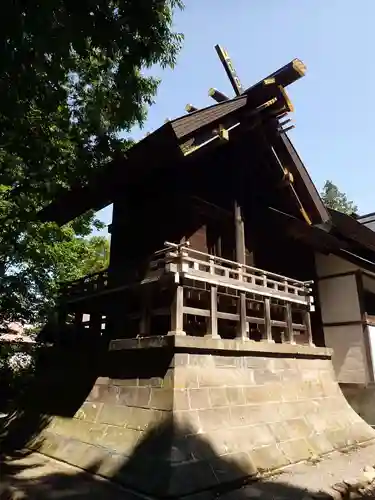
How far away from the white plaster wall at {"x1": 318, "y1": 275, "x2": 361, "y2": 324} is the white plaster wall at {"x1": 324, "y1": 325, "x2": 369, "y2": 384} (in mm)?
311

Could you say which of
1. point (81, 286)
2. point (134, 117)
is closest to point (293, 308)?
point (81, 286)

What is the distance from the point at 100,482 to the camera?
587 centimetres

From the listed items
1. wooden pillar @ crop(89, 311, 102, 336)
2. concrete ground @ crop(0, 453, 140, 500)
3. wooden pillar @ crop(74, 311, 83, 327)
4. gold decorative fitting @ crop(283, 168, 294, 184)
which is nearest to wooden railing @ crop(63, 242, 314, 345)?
wooden pillar @ crop(74, 311, 83, 327)

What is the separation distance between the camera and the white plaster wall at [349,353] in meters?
11.2

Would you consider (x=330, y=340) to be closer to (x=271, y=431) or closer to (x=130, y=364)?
(x=271, y=431)

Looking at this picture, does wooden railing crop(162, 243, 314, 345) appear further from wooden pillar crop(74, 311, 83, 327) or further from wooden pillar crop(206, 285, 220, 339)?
wooden pillar crop(74, 311, 83, 327)

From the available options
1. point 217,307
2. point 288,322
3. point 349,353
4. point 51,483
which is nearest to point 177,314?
point 217,307

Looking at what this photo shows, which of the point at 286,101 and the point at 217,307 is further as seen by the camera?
the point at 286,101

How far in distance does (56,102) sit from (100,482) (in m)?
6.54

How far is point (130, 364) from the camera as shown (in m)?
7.57

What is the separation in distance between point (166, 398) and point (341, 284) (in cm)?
786

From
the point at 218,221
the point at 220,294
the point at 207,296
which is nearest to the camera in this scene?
the point at 220,294

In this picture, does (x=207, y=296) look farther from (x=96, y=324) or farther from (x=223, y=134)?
(x=223, y=134)

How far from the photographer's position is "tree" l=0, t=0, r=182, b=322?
214 inches
